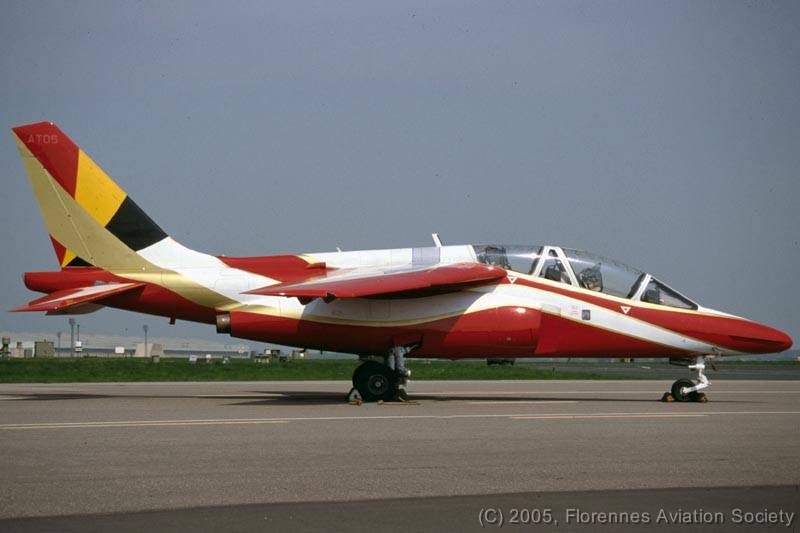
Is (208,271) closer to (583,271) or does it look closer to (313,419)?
(313,419)

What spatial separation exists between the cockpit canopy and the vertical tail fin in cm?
737

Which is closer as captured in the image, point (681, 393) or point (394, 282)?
point (394, 282)

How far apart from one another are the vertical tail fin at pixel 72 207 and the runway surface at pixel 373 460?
144 inches

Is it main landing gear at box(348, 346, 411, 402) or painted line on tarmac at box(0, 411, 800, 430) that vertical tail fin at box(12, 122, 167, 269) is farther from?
painted line on tarmac at box(0, 411, 800, 430)

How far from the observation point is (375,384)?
1928 centimetres

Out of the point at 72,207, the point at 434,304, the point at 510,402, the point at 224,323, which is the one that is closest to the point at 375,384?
the point at 434,304

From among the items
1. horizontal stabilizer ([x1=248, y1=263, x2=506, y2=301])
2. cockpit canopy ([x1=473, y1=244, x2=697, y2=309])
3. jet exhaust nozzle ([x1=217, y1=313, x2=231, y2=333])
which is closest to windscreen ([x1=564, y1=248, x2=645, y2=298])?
cockpit canopy ([x1=473, y1=244, x2=697, y2=309])

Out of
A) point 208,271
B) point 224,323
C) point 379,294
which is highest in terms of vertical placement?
point 208,271

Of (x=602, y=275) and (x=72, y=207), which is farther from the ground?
(x=72, y=207)

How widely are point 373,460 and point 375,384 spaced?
349 inches

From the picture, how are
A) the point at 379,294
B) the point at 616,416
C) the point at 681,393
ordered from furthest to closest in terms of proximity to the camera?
the point at 681,393 → the point at 379,294 → the point at 616,416

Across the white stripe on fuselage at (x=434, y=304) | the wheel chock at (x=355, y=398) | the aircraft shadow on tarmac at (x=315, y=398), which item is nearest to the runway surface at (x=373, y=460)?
the wheel chock at (x=355, y=398)

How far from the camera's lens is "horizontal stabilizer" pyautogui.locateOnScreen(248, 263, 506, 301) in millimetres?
17812

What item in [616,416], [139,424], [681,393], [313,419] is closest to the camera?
[139,424]
